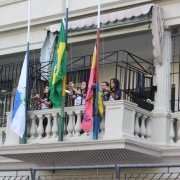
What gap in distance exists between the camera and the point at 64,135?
13.8 meters

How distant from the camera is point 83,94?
13766 millimetres

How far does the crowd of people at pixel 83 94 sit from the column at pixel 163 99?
1.03 metres

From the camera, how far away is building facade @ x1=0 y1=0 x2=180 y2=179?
1285 centimetres

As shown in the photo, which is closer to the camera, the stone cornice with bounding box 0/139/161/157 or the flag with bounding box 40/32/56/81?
the stone cornice with bounding box 0/139/161/157

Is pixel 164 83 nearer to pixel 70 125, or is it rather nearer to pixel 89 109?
pixel 89 109

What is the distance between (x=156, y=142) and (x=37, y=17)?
5544mm

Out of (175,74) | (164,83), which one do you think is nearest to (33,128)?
(164,83)

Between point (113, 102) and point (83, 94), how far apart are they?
1.18 m

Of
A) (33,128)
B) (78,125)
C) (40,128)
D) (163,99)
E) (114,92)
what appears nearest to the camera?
(114,92)

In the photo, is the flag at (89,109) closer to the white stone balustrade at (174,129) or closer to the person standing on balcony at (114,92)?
the person standing on balcony at (114,92)

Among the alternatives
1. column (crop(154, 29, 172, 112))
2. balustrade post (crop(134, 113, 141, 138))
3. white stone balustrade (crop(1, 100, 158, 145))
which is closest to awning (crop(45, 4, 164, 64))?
column (crop(154, 29, 172, 112))

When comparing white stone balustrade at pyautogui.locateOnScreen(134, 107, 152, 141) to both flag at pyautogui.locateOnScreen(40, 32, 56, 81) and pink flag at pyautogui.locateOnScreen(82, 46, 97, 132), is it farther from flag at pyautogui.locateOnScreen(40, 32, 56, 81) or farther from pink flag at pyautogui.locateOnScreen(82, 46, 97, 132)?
flag at pyautogui.locateOnScreen(40, 32, 56, 81)

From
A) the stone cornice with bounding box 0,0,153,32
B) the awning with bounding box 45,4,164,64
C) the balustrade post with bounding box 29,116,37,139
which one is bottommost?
the balustrade post with bounding box 29,116,37,139

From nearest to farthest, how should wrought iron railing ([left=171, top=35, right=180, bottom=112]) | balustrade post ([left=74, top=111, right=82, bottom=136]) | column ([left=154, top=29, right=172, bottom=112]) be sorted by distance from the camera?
balustrade post ([left=74, top=111, right=82, bottom=136]) < column ([left=154, top=29, right=172, bottom=112]) < wrought iron railing ([left=171, top=35, right=180, bottom=112])
